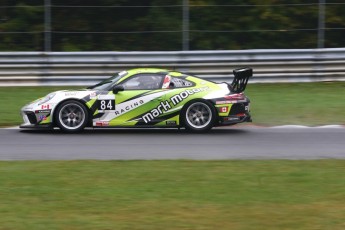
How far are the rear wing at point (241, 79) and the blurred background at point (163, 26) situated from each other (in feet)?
19.6

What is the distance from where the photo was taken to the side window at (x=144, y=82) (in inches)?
522

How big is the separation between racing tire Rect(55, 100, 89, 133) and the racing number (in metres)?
0.28

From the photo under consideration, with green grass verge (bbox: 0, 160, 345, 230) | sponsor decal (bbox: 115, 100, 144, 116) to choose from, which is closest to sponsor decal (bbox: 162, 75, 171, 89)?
sponsor decal (bbox: 115, 100, 144, 116)

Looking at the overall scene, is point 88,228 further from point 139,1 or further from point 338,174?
point 139,1

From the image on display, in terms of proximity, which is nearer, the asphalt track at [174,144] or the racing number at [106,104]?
the asphalt track at [174,144]

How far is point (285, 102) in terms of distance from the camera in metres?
16.8

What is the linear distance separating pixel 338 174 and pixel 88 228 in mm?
3692

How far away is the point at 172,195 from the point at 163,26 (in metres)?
→ 12.8

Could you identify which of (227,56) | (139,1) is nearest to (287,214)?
(227,56)

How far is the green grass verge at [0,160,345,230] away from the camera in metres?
6.49

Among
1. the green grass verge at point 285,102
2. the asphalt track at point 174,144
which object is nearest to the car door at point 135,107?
the asphalt track at point 174,144

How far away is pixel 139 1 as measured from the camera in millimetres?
20078

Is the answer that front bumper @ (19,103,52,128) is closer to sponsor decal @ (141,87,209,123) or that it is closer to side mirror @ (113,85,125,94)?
side mirror @ (113,85,125,94)

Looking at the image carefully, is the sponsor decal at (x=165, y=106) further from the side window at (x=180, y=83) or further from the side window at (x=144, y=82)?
the side window at (x=144, y=82)
